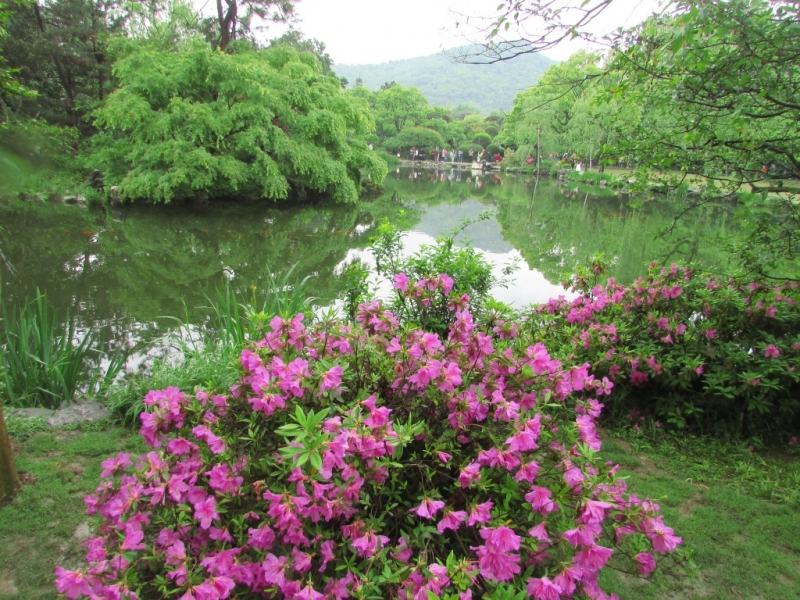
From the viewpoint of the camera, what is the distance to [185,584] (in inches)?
42.4

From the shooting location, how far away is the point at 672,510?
2.01m

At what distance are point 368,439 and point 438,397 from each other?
0.32 m

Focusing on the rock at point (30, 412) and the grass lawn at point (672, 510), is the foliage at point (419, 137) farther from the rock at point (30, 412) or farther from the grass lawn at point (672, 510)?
the grass lawn at point (672, 510)

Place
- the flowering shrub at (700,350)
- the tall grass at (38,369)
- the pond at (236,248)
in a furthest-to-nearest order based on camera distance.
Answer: the pond at (236,248), the tall grass at (38,369), the flowering shrub at (700,350)

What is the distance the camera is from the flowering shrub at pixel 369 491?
1.08m

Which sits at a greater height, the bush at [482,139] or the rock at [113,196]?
the bush at [482,139]

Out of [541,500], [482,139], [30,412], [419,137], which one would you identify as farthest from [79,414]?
[482,139]

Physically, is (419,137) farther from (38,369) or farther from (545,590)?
(545,590)

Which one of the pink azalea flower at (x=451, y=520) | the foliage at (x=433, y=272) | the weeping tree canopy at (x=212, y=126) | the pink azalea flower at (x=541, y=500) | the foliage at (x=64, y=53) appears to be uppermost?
the foliage at (x=64, y=53)

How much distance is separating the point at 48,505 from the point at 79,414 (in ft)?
3.19

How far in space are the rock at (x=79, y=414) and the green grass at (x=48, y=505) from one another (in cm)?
10

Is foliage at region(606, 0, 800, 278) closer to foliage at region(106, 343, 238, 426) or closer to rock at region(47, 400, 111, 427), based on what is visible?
foliage at region(106, 343, 238, 426)

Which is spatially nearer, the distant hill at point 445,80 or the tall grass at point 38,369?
the tall grass at point 38,369

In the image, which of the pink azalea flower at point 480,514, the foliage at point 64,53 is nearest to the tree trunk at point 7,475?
the pink azalea flower at point 480,514
